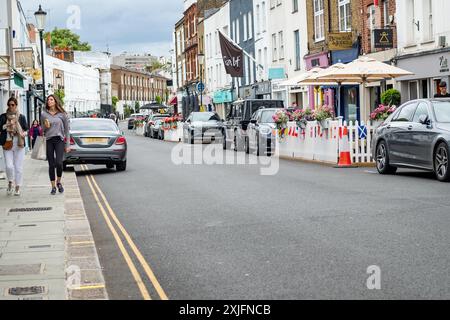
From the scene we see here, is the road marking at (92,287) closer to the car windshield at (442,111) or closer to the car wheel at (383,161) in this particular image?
the car windshield at (442,111)

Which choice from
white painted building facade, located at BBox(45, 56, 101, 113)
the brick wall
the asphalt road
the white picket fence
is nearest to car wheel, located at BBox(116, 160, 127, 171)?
the asphalt road

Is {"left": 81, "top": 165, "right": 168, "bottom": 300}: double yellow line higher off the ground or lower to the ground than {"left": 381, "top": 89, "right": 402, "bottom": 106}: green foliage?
lower

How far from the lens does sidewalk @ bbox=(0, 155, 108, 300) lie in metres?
7.11

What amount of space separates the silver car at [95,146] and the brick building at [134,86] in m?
139

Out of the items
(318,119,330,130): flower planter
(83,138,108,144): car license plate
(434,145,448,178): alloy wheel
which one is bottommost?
(434,145,448,178): alloy wheel

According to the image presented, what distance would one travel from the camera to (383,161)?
61.9ft

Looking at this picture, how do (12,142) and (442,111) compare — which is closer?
(12,142)

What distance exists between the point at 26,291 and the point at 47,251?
2136 millimetres

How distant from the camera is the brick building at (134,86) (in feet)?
539

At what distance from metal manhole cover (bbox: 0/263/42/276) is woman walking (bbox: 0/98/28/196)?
26.1 ft

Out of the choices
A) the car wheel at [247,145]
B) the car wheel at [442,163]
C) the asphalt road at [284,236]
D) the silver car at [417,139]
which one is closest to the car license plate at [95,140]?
the asphalt road at [284,236]

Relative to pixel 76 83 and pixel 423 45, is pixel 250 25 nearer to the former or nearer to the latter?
pixel 423 45

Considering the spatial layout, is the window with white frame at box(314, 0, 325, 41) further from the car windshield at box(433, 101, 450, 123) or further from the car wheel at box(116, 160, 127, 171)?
the car windshield at box(433, 101, 450, 123)

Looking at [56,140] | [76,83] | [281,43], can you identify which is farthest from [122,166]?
[76,83]
